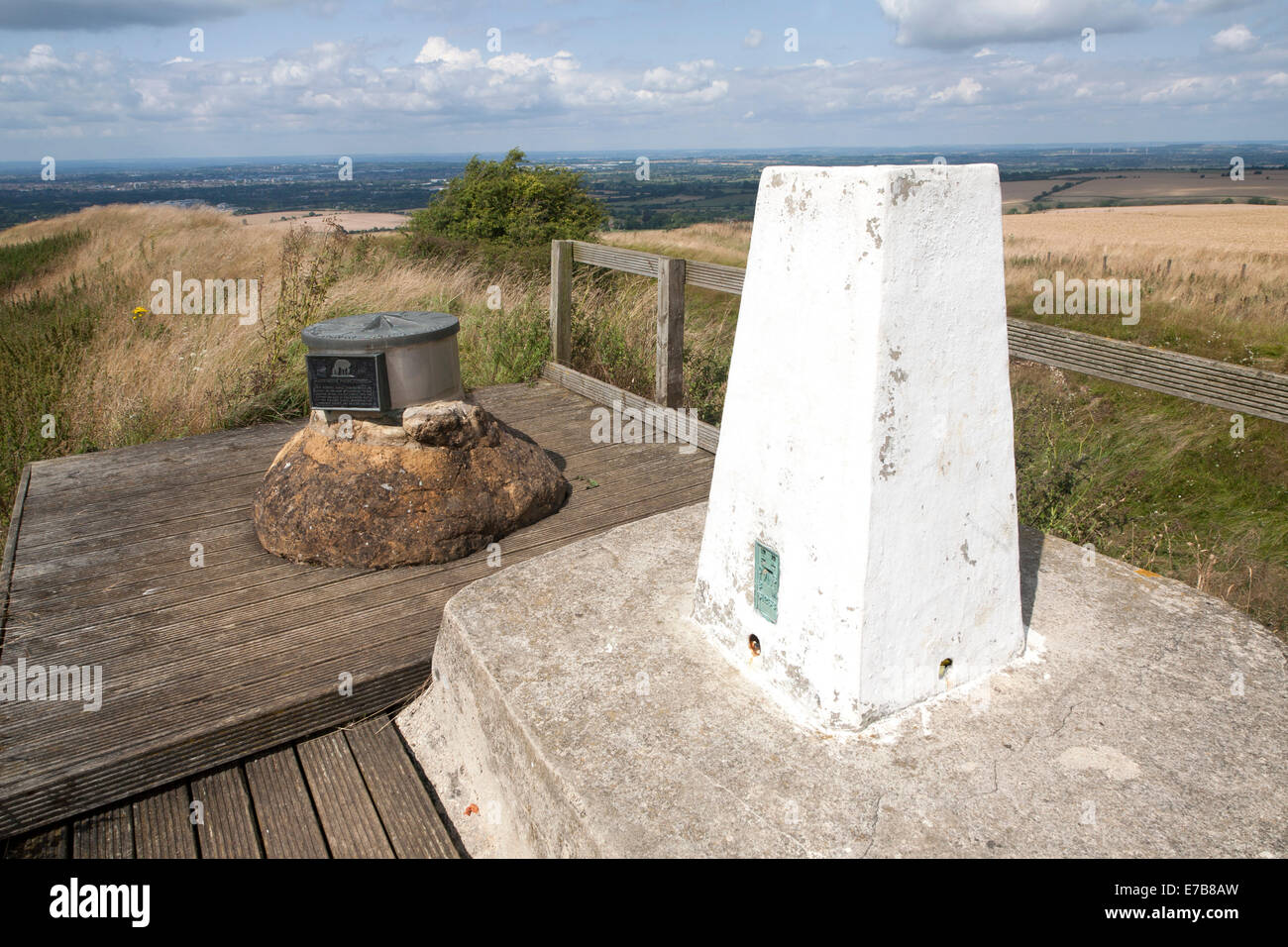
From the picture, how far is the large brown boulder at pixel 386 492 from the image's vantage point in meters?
3.57

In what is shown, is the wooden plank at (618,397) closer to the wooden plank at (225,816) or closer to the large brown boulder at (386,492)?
the large brown boulder at (386,492)

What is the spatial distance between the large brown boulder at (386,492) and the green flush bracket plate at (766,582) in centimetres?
181

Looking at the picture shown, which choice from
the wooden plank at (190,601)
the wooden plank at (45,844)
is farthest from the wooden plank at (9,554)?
the wooden plank at (45,844)

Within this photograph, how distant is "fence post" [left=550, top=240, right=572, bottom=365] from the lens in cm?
619

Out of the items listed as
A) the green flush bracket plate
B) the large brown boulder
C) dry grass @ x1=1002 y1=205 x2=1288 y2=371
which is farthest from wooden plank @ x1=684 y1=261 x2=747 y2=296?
dry grass @ x1=1002 y1=205 x2=1288 y2=371

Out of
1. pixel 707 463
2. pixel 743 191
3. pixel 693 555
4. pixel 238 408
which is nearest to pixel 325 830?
pixel 693 555

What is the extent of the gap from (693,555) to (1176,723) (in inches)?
66.3

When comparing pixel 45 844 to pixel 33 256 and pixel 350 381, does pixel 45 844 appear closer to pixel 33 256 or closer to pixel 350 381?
pixel 350 381

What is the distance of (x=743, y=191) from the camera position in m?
28.7

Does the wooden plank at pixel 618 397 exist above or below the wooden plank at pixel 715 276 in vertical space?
below

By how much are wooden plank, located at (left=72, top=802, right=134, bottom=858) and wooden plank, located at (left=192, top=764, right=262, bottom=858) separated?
0.61ft

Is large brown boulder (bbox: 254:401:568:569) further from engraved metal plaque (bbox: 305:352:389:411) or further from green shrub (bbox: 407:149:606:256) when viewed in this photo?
green shrub (bbox: 407:149:606:256)

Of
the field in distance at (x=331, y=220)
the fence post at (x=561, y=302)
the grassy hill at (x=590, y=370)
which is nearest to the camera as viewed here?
the grassy hill at (x=590, y=370)

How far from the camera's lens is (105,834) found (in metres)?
2.34
